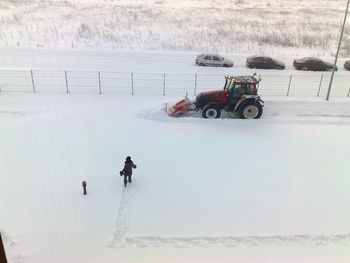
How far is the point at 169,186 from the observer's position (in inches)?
341

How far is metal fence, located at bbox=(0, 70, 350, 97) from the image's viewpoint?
15258 mm

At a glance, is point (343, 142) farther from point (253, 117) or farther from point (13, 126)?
point (13, 126)

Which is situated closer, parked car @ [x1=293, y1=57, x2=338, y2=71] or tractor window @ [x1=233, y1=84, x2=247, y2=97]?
tractor window @ [x1=233, y1=84, x2=247, y2=97]

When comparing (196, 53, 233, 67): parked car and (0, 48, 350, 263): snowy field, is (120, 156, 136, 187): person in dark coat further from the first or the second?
(196, 53, 233, 67): parked car

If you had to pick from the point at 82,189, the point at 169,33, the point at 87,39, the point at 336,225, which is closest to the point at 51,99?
the point at 82,189

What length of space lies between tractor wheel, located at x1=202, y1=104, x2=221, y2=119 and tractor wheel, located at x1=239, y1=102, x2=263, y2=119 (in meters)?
0.76

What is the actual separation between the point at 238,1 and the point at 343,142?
31.1 meters

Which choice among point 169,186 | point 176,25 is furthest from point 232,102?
point 176,25

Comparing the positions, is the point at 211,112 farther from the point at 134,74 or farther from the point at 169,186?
the point at 134,74

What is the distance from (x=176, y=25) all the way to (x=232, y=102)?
1914cm

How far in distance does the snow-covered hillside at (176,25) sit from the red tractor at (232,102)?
1265 centimetres

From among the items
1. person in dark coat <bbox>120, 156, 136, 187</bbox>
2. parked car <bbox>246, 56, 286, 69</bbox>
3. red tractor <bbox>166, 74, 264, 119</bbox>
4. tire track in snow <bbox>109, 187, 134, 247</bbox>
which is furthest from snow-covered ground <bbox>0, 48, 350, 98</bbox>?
tire track in snow <bbox>109, 187, 134, 247</bbox>

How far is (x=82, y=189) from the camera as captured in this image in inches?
326

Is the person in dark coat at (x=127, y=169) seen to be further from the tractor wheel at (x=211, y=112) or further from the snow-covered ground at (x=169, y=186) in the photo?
the tractor wheel at (x=211, y=112)
